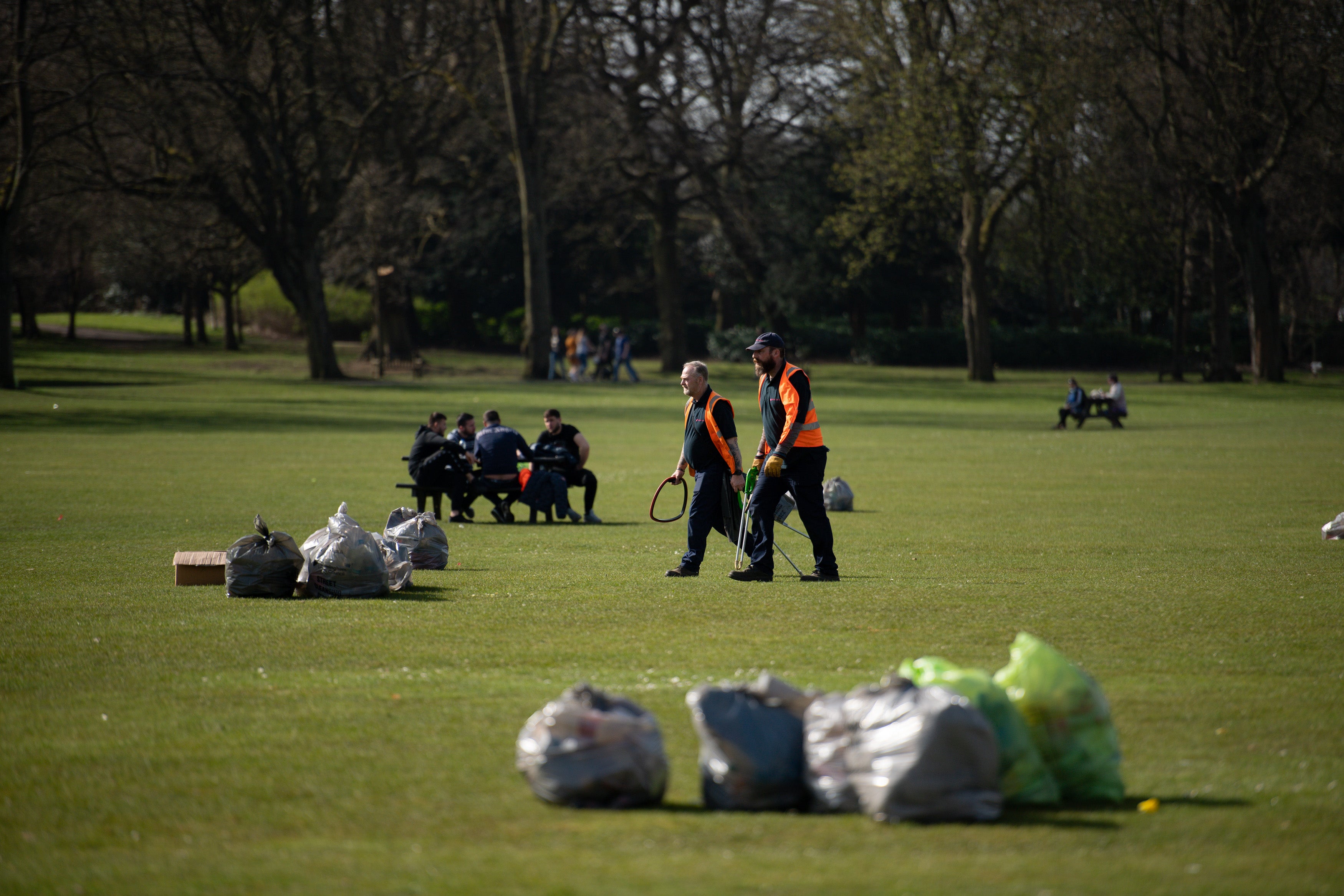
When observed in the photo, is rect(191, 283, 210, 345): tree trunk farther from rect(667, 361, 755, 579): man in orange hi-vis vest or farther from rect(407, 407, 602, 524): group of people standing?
rect(667, 361, 755, 579): man in orange hi-vis vest

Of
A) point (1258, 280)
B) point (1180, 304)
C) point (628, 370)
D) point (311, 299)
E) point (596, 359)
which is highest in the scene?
point (1258, 280)

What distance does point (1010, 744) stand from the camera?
5.22 m

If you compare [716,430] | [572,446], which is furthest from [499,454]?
[716,430]

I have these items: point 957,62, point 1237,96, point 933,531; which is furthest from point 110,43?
point 1237,96

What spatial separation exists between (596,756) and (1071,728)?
191 centimetres

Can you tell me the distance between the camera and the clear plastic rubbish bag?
5.13 metres

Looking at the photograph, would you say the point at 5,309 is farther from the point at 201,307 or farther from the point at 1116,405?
the point at 201,307

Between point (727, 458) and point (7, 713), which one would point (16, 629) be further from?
point (727, 458)

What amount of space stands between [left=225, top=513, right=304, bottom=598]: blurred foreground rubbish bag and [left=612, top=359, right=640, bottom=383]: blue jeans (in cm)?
4018

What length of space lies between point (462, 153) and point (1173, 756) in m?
51.6

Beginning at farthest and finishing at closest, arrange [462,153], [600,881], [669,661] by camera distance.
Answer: [462,153]
[669,661]
[600,881]

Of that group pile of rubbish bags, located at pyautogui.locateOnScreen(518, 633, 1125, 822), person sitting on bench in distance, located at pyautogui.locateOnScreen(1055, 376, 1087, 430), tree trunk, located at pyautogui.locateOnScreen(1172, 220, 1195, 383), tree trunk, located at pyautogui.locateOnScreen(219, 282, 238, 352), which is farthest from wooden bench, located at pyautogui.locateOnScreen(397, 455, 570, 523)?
tree trunk, located at pyautogui.locateOnScreen(219, 282, 238, 352)

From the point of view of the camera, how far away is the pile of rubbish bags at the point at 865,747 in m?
4.98

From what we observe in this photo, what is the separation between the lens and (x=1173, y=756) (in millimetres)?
5977
